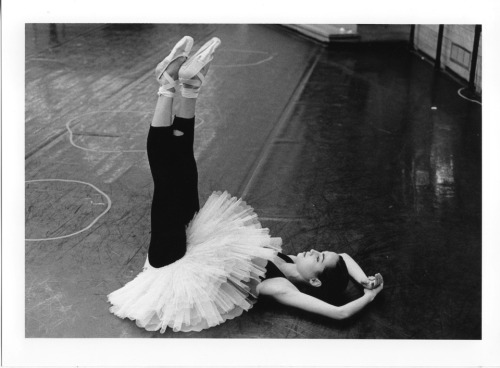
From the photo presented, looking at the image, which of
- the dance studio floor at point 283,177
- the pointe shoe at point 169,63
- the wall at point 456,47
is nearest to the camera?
the pointe shoe at point 169,63

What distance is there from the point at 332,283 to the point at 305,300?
0.13 m

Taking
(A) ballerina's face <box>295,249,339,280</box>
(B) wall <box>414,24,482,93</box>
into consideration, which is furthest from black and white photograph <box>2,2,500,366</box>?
→ (B) wall <box>414,24,482,93</box>

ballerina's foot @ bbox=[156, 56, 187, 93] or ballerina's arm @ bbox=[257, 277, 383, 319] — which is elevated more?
ballerina's foot @ bbox=[156, 56, 187, 93]

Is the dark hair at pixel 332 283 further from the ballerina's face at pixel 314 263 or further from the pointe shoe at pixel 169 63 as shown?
the pointe shoe at pixel 169 63

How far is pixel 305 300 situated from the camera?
8.14 ft

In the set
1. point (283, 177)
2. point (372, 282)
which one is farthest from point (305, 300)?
point (283, 177)

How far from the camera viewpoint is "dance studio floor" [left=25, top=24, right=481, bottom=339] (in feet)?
8.53

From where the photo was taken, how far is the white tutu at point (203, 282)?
2.45 m

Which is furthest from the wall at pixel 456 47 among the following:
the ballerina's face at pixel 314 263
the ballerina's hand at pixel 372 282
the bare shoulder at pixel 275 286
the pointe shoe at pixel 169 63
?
the pointe shoe at pixel 169 63

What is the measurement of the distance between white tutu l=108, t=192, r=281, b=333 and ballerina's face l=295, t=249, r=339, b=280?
12cm

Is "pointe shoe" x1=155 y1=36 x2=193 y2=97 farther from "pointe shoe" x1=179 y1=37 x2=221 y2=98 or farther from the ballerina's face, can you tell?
the ballerina's face

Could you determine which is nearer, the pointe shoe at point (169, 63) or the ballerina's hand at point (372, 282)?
the pointe shoe at point (169, 63)
